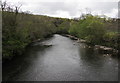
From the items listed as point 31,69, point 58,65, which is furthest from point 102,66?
point 31,69

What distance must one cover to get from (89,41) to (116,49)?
1083 cm

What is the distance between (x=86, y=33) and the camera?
122 ft

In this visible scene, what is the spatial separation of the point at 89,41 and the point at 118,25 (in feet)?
27.7

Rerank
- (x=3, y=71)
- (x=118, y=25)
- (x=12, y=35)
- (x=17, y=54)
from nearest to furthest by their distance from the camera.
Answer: (x=3, y=71), (x=12, y=35), (x=17, y=54), (x=118, y=25)

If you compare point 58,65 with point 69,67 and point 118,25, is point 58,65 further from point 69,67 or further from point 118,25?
point 118,25

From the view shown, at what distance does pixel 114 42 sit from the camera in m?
29.1

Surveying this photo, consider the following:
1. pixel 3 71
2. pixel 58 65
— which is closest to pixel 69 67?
pixel 58 65

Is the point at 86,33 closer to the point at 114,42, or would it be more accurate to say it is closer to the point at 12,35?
the point at 114,42

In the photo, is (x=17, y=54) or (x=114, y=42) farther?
(x=114, y=42)

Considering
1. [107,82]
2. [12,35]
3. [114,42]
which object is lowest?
[107,82]

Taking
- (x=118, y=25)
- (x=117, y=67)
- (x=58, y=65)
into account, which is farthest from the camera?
(x=118, y=25)

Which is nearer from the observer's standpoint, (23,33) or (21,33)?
(21,33)

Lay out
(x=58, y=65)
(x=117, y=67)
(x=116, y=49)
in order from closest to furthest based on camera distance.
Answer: (x=117, y=67) → (x=58, y=65) → (x=116, y=49)

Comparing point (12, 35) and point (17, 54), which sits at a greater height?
point (12, 35)
